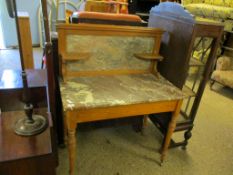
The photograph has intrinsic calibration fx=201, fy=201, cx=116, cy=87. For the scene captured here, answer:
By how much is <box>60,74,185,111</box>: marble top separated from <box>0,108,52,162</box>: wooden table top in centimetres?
22

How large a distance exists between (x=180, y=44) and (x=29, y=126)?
3.68ft

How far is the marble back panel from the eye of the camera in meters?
1.37

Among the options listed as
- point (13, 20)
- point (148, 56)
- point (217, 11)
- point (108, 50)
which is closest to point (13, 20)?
point (13, 20)

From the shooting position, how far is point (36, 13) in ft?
12.6

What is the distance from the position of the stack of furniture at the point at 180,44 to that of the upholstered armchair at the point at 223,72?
5.03 feet

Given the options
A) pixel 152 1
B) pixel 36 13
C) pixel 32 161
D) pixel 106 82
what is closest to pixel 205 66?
pixel 106 82

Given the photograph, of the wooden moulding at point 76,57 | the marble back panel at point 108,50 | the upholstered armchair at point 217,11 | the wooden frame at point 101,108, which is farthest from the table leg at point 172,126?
the upholstered armchair at point 217,11

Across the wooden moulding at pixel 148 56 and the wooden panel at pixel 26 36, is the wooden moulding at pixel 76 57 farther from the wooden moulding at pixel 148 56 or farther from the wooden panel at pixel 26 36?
the wooden panel at pixel 26 36

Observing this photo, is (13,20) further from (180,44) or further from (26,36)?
(180,44)

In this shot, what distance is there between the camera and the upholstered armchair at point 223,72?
2898 millimetres

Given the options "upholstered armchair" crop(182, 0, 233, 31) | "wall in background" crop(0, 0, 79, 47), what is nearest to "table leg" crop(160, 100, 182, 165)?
"upholstered armchair" crop(182, 0, 233, 31)

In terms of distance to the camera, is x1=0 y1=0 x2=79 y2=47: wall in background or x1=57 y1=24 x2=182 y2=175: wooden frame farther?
x1=0 y1=0 x2=79 y2=47: wall in background

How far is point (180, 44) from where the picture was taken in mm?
1426

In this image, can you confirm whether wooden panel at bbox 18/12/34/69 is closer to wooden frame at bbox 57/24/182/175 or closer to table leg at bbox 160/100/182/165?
wooden frame at bbox 57/24/182/175
